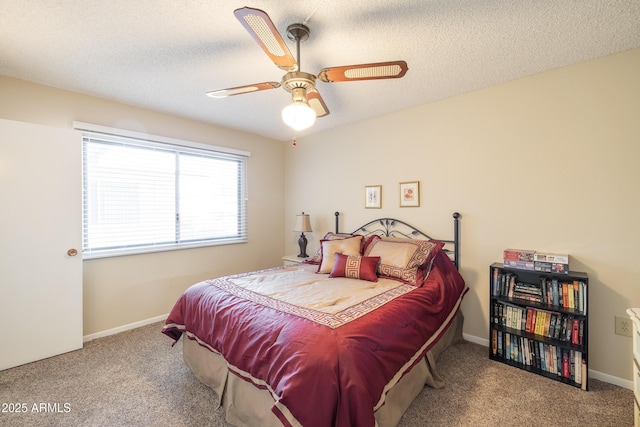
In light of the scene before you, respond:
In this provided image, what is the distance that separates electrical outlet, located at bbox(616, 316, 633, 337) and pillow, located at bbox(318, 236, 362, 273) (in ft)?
6.77

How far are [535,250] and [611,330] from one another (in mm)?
742

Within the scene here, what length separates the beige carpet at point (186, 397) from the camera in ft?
5.74

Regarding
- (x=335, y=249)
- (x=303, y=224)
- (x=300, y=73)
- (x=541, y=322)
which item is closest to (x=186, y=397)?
(x=335, y=249)

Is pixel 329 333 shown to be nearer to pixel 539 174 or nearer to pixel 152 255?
pixel 539 174

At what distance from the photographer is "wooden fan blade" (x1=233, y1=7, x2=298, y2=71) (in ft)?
4.05

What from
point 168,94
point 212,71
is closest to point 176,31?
point 212,71

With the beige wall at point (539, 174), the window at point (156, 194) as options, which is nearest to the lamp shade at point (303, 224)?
the window at point (156, 194)

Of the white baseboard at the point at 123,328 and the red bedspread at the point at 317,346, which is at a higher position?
the red bedspread at the point at 317,346

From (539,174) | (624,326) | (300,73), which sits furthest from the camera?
(539,174)

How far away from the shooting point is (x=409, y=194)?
3.21m

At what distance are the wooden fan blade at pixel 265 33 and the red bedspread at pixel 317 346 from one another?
1505mm

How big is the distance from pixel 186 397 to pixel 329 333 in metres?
1.31

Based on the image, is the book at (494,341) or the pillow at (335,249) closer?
the book at (494,341)

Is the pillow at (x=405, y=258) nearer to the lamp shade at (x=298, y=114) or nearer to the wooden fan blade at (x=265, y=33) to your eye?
the lamp shade at (x=298, y=114)
